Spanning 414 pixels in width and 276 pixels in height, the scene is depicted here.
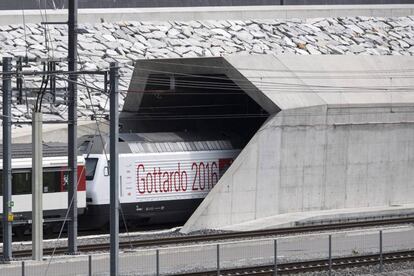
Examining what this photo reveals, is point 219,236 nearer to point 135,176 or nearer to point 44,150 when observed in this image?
point 135,176

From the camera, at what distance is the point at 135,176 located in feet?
Result: 136

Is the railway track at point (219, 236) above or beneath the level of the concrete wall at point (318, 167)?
beneath

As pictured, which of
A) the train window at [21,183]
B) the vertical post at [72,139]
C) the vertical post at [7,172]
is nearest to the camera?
the vertical post at [7,172]

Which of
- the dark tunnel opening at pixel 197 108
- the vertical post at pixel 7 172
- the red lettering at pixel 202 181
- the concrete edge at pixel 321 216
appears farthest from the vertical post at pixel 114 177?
the dark tunnel opening at pixel 197 108

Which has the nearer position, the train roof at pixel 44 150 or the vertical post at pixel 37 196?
the vertical post at pixel 37 196

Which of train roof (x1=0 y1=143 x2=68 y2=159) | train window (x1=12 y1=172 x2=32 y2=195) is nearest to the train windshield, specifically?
train roof (x1=0 y1=143 x2=68 y2=159)

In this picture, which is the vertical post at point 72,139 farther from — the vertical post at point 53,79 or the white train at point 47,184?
the white train at point 47,184

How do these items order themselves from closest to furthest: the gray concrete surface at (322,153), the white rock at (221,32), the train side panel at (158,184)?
1. the train side panel at (158,184)
2. the gray concrete surface at (322,153)
3. the white rock at (221,32)

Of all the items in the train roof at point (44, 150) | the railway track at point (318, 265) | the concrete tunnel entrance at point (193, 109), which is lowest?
the railway track at point (318, 265)

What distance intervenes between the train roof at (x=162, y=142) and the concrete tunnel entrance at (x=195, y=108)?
524mm

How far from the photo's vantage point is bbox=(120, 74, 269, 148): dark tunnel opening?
4562 centimetres

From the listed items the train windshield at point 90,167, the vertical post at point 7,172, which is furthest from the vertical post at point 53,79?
the train windshield at point 90,167

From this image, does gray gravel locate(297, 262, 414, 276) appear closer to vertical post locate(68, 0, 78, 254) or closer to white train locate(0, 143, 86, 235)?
vertical post locate(68, 0, 78, 254)

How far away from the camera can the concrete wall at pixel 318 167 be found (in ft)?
139
